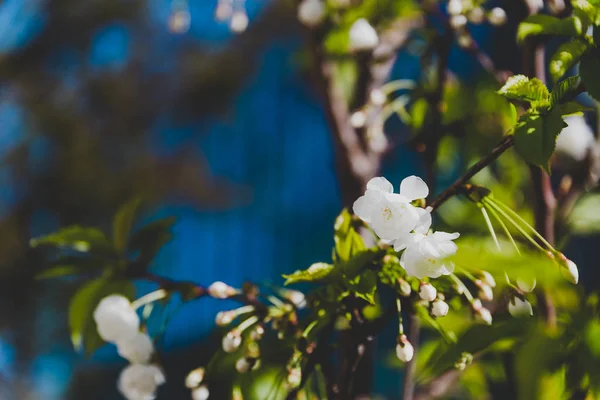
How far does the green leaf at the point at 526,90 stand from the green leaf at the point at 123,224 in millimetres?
399

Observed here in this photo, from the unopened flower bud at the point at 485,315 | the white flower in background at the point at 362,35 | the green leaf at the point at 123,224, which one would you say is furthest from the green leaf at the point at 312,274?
the white flower in background at the point at 362,35

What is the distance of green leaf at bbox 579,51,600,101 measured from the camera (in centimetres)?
38

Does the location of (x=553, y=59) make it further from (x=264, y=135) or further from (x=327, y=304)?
(x=264, y=135)

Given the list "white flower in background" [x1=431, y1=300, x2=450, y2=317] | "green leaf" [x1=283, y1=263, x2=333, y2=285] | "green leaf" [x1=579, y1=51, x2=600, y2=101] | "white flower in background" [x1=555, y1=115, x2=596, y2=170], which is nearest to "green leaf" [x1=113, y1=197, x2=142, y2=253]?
"green leaf" [x1=283, y1=263, x2=333, y2=285]

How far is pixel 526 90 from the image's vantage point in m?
0.40

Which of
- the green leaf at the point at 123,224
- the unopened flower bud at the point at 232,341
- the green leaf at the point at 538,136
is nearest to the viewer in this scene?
the green leaf at the point at 538,136

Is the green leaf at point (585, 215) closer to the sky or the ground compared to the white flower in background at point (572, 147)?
closer to the ground

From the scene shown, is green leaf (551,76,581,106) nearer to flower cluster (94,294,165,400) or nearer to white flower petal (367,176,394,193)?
white flower petal (367,176,394,193)

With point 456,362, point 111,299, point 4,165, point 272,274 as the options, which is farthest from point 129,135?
point 456,362

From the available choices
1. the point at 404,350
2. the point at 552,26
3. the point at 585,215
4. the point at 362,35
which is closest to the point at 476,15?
the point at 362,35

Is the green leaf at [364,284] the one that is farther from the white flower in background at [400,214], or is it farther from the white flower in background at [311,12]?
the white flower in background at [311,12]

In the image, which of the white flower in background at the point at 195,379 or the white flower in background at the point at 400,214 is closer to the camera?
the white flower in background at the point at 400,214

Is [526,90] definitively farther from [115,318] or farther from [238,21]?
[238,21]

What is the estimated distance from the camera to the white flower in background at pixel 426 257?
1.32ft
